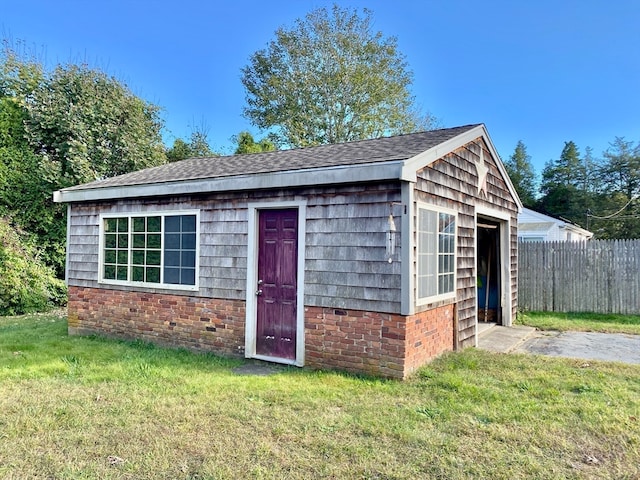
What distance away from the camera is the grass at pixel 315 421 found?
10.3ft

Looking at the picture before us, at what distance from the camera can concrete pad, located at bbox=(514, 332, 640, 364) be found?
256 inches

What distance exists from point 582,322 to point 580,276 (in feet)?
5.10

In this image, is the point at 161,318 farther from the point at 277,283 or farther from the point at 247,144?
the point at 247,144

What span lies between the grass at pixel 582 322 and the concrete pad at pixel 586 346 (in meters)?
0.45

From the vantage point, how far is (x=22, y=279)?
469 inches

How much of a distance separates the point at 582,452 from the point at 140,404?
389cm

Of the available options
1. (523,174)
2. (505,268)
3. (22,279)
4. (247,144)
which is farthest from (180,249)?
(523,174)

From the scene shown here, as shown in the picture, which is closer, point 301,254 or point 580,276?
point 301,254

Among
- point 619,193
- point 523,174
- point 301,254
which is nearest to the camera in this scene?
point 301,254

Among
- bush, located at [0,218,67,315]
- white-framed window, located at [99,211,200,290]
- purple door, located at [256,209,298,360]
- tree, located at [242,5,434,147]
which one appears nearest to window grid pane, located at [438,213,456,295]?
purple door, located at [256,209,298,360]

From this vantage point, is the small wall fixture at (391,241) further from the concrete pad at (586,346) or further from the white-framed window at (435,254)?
the concrete pad at (586,346)

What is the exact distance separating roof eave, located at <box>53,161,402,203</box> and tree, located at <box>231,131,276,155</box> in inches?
550

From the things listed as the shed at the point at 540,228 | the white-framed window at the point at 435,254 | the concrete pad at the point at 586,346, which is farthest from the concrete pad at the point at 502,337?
the shed at the point at 540,228

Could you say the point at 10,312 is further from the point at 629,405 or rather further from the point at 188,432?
the point at 629,405
